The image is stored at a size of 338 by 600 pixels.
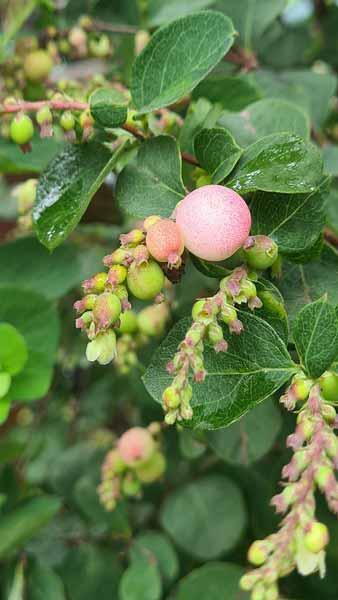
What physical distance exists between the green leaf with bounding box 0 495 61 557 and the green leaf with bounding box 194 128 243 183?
1.52 feet

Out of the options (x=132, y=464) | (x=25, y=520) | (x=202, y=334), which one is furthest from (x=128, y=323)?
(x=202, y=334)

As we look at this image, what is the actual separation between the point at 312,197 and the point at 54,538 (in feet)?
2.14

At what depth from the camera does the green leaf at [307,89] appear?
0.83m

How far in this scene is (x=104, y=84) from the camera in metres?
0.76

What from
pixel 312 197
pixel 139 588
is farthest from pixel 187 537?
pixel 312 197

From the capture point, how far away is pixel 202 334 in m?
0.40

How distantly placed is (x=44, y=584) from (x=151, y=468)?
195 mm

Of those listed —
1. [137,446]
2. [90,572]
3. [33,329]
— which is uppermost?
[33,329]

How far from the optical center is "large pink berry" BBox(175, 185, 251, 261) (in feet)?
1.41

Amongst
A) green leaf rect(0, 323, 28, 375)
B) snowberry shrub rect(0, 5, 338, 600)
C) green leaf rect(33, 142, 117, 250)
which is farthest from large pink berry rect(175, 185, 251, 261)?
green leaf rect(0, 323, 28, 375)

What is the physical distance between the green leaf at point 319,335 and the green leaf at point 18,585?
0.53 meters

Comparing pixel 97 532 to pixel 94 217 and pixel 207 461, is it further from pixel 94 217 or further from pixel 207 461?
pixel 94 217

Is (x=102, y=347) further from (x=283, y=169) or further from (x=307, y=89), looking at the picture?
(x=307, y=89)

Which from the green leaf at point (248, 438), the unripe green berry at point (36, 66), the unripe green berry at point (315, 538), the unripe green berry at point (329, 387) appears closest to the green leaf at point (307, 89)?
the unripe green berry at point (36, 66)
